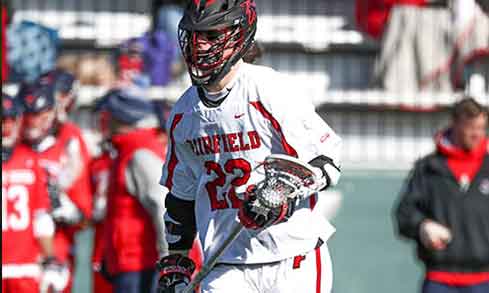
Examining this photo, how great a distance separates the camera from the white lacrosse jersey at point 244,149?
6223 mm

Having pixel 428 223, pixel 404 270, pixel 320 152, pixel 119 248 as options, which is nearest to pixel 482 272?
pixel 428 223

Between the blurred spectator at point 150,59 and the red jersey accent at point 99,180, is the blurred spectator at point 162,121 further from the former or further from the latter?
the blurred spectator at point 150,59

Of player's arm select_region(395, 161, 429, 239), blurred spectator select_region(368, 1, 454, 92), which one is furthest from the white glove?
blurred spectator select_region(368, 1, 454, 92)

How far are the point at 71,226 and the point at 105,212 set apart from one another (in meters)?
0.27

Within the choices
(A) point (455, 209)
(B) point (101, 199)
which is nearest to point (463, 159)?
(A) point (455, 209)

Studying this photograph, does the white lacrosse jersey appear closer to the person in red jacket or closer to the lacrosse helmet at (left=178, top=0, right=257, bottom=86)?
the lacrosse helmet at (left=178, top=0, right=257, bottom=86)

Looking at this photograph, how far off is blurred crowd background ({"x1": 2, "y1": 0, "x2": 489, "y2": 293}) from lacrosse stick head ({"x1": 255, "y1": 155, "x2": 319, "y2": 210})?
6.27 metres

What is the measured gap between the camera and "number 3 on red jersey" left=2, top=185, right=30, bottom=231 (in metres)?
9.59

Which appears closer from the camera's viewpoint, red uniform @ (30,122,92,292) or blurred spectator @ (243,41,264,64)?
blurred spectator @ (243,41,264,64)

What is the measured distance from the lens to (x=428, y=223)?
31.9 ft

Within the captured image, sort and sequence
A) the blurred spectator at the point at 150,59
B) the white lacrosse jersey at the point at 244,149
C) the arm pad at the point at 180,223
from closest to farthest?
the white lacrosse jersey at the point at 244,149
the arm pad at the point at 180,223
the blurred spectator at the point at 150,59

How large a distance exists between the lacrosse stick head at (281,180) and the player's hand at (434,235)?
3776 mm

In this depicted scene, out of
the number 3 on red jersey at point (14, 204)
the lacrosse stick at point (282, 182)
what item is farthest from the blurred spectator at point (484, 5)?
the lacrosse stick at point (282, 182)

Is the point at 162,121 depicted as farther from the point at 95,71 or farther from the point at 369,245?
the point at 369,245
